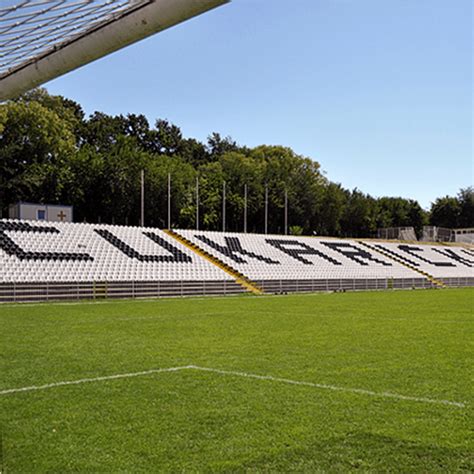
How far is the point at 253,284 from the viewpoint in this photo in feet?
102

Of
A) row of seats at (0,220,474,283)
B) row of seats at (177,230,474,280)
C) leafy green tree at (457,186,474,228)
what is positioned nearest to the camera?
row of seats at (0,220,474,283)

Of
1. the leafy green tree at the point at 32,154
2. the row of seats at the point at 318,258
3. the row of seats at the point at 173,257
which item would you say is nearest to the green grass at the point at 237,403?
the row of seats at the point at 173,257

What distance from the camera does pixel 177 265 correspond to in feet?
99.8

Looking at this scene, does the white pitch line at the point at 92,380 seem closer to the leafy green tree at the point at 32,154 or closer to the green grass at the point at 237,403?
the green grass at the point at 237,403

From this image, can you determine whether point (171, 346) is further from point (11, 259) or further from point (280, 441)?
point (11, 259)

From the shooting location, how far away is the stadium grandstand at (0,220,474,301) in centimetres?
2542

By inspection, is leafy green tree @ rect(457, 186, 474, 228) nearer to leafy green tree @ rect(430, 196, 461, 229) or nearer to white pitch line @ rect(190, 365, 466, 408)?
leafy green tree @ rect(430, 196, 461, 229)

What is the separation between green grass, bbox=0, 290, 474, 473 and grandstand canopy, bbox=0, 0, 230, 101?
3.04 metres

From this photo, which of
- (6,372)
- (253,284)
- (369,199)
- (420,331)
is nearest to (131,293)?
(253,284)

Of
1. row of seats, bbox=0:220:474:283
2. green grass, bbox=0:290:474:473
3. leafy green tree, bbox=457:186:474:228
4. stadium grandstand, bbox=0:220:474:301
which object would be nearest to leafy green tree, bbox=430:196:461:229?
leafy green tree, bbox=457:186:474:228

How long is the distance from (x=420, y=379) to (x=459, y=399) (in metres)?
1.14

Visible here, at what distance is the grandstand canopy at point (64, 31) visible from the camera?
3867 millimetres

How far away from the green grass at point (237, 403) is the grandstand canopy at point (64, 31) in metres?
3.04

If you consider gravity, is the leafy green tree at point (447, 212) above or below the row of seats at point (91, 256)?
above
